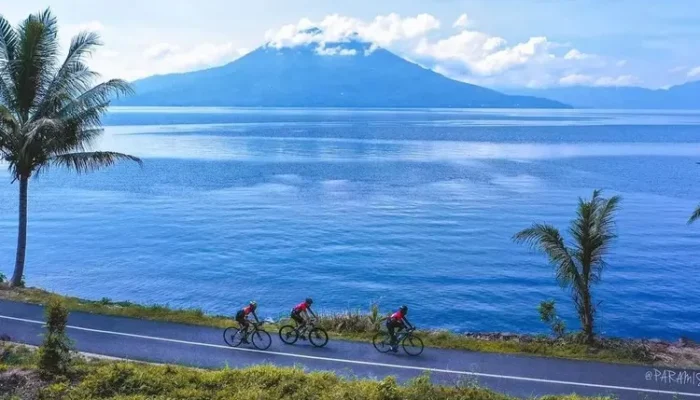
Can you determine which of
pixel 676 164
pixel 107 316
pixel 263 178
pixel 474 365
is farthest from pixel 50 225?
pixel 676 164

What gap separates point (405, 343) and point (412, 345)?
24cm

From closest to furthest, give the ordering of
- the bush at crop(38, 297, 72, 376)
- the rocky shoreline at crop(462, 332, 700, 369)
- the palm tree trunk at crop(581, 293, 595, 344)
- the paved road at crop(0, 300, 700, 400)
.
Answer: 1. the bush at crop(38, 297, 72, 376)
2. the paved road at crop(0, 300, 700, 400)
3. the rocky shoreline at crop(462, 332, 700, 369)
4. the palm tree trunk at crop(581, 293, 595, 344)

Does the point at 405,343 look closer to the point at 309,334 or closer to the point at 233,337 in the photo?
the point at 309,334

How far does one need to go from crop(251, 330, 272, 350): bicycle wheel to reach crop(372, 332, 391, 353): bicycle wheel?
Answer: 3224mm

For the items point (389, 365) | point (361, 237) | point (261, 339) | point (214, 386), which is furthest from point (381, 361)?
point (361, 237)

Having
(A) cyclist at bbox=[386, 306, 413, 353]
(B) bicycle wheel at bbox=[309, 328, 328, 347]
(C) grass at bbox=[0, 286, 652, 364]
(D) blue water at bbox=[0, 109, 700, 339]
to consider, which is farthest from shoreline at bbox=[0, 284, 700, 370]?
(D) blue water at bbox=[0, 109, 700, 339]

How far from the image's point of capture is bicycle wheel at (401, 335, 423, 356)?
18.4 metres

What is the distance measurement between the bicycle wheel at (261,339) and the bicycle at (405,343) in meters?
3.24

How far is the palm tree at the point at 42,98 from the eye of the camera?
23.8 meters

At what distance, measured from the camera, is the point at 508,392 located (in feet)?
50.2

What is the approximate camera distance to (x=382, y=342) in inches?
739

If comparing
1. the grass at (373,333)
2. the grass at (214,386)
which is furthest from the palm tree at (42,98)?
the grass at (214,386)

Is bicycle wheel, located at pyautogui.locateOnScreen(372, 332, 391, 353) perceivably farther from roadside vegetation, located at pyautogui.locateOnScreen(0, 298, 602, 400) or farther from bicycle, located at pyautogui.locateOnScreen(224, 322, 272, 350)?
roadside vegetation, located at pyautogui.locateOnScreen(0, 298, 602, 400)

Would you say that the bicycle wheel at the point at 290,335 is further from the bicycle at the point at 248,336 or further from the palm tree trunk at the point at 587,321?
the palm tree trunk at the point at 587,321
